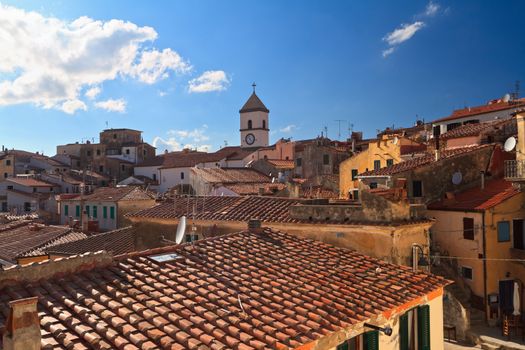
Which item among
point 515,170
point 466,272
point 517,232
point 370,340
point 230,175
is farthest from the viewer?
point 230,175

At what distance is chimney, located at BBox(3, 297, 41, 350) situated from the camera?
511cm

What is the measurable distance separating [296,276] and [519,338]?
47.0 feet

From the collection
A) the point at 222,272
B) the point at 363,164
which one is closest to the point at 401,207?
the point at 222,272

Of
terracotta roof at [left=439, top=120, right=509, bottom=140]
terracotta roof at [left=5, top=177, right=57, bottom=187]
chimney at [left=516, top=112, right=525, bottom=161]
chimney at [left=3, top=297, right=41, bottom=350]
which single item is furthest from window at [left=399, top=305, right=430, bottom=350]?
terracotta roof at [left=5, top=177, right=57, bottom=187]

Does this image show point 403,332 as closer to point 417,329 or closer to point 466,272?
point 417,329

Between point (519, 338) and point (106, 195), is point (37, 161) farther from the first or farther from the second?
point (519, 338)

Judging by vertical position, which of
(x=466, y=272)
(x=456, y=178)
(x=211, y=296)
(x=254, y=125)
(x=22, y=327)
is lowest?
(x=466, y=272)

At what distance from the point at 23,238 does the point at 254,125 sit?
49.8 meters

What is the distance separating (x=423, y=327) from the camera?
962 cm

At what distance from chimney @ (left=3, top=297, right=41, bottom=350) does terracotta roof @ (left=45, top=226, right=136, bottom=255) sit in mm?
14804

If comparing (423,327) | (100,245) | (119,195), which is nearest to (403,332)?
(423,327)

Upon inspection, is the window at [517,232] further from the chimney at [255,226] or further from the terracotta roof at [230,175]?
the terracotta roof at [230,175]

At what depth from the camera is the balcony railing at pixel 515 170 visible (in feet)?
68.6

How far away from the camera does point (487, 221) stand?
2078cm
